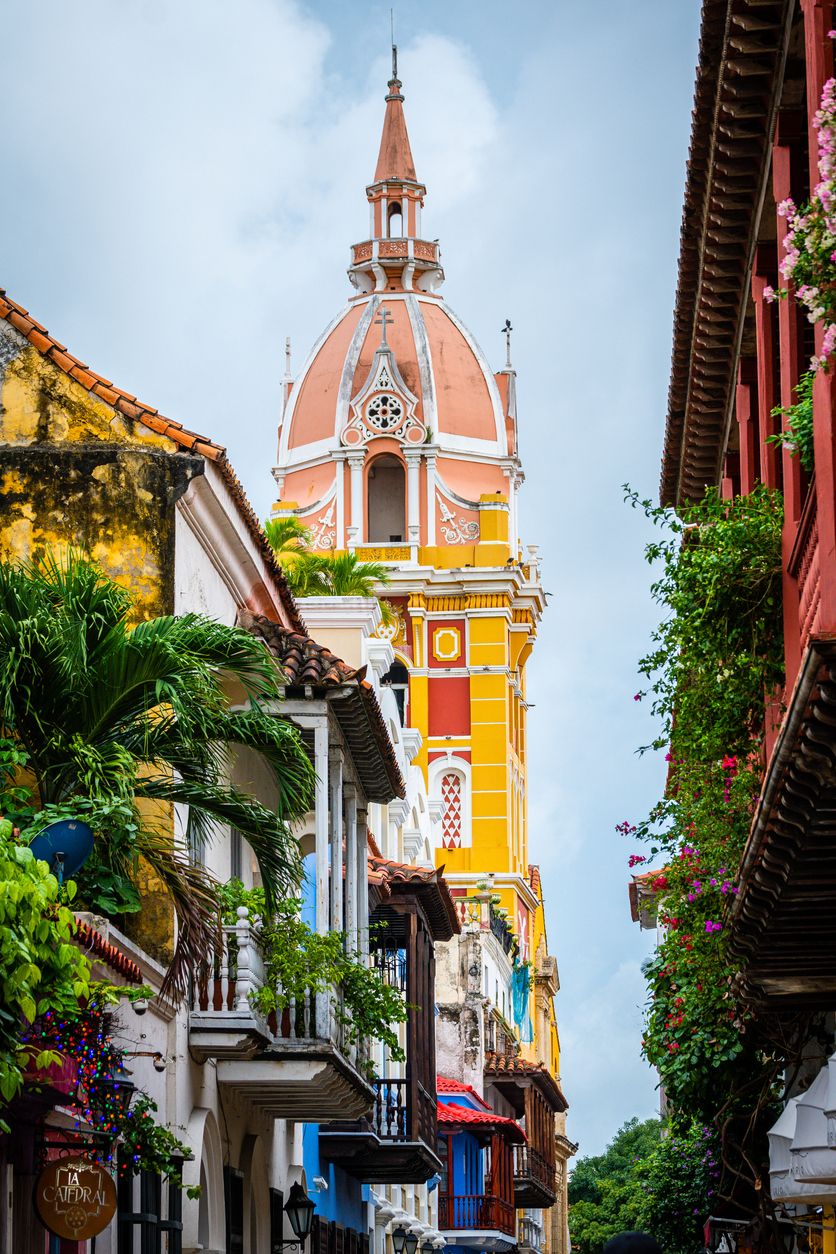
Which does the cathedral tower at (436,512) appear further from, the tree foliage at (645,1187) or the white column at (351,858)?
the white column at (351,858)

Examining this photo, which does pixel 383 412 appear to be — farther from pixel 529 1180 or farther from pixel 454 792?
pixel 529 1180

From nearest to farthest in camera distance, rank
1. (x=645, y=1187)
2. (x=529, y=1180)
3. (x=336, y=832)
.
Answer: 1. (x=336, y=832)
2. (x=645, y=1187)
3. (x=529, y=1180)

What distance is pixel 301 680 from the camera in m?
18.9

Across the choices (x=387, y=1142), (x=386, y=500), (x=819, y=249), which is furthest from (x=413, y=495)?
(x=819, y=249)

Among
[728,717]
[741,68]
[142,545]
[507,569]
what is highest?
[507,569]

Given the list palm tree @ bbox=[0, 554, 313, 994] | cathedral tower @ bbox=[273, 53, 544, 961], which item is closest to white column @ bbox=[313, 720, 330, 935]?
palm tree @ bbox=[0, 554, 313, 994]

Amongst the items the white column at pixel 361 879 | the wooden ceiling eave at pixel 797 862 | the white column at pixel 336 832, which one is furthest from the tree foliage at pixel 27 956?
the white column at pixel 361 879

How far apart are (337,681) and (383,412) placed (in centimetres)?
5255

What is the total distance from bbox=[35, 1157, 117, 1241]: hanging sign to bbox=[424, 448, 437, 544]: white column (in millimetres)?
58065

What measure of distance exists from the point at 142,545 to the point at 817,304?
8.24m

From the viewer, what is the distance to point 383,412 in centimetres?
7088

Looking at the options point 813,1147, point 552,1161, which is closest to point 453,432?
point 552,1161

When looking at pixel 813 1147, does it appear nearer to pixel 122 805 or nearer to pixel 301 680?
pixel 122 805

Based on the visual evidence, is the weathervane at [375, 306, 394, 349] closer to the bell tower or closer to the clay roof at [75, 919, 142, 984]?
the bell tower
